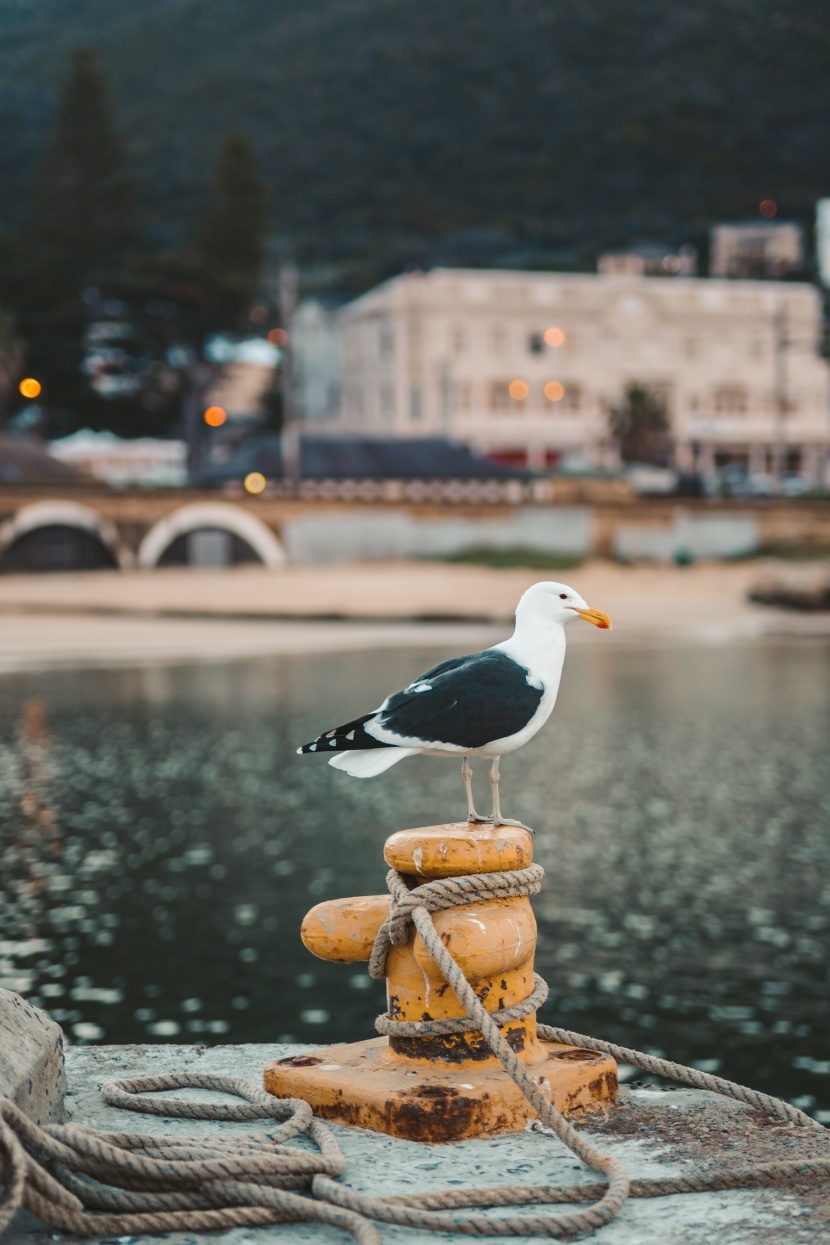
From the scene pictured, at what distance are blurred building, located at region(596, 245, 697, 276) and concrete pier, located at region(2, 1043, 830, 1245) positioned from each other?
10393 centimetres

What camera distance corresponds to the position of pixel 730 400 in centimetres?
10056

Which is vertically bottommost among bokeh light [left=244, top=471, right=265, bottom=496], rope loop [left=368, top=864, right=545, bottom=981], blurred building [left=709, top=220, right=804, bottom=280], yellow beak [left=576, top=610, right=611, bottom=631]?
rope loop [left=368, top=864, right=545, bottom=981]

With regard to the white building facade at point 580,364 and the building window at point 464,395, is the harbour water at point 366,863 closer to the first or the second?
the building window at point 464,395

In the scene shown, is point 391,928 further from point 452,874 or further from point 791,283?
point 791,283

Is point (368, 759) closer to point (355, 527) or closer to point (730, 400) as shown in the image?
point (355, 527)

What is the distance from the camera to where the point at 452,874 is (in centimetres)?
613

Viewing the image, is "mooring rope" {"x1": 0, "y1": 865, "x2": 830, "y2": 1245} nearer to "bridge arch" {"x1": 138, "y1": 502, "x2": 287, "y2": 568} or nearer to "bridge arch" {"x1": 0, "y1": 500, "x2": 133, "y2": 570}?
"bridge arch" {"x1": 138, "y1": 502, "x2": 287, "y2": 568}

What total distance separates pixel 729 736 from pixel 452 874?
94.8ft

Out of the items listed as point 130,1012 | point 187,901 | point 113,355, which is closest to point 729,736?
point 187,901

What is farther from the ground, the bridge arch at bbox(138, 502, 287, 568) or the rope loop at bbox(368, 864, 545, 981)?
the rope loop at bbox(368, 864, 545, 981)

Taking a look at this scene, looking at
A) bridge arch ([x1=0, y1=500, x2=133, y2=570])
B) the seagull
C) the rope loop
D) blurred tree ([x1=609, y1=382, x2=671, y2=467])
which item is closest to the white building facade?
blurred tree ([x1=609, y1=382, x2=671, y2=467])

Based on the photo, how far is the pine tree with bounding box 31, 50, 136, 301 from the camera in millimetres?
100625

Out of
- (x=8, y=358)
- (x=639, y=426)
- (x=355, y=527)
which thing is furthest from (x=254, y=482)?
(x=639, y=426)

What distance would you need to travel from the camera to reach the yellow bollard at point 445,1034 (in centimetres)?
600
